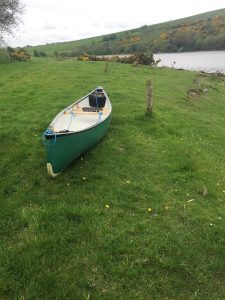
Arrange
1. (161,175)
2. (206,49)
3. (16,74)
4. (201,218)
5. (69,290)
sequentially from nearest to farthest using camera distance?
1. (69,290)
2. (201,218)
3. (161,175)
4. (16,74)
5. (206,49)

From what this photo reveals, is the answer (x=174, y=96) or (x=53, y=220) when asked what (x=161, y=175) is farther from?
(x=174, y=96)

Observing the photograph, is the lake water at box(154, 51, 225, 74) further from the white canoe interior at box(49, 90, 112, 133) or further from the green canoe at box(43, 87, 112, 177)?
the white canoe interior at box(49, 90, 112, 133)

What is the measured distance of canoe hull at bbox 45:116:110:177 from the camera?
1121 centimetres

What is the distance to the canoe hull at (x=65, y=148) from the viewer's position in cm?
1121

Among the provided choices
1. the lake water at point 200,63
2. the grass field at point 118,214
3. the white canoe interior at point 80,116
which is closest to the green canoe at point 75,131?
the white canoe interior at point 80,116

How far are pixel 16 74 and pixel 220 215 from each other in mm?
31003

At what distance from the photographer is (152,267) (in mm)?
8242

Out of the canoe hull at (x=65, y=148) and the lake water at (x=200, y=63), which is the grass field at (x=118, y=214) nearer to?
the canoe hull at (x=65, y=148)

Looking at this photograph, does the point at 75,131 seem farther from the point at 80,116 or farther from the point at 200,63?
the point at 200,63

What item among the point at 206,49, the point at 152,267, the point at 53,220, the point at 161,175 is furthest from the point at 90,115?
the point at 206,49

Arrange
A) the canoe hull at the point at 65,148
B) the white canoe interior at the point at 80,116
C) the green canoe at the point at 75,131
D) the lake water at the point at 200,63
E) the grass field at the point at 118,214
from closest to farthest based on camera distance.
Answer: the grass field at the point at 118,214 → the canoe hull at the point at 65,148 → the green canoe at the point at 75,131 → the white canoe interior at the point at 80,116 → the lake water at the point at 200,63

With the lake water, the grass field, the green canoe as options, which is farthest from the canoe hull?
the lake water

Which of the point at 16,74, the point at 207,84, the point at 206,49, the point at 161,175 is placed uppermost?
the point at 161,175

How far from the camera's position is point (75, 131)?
12.0 meters
